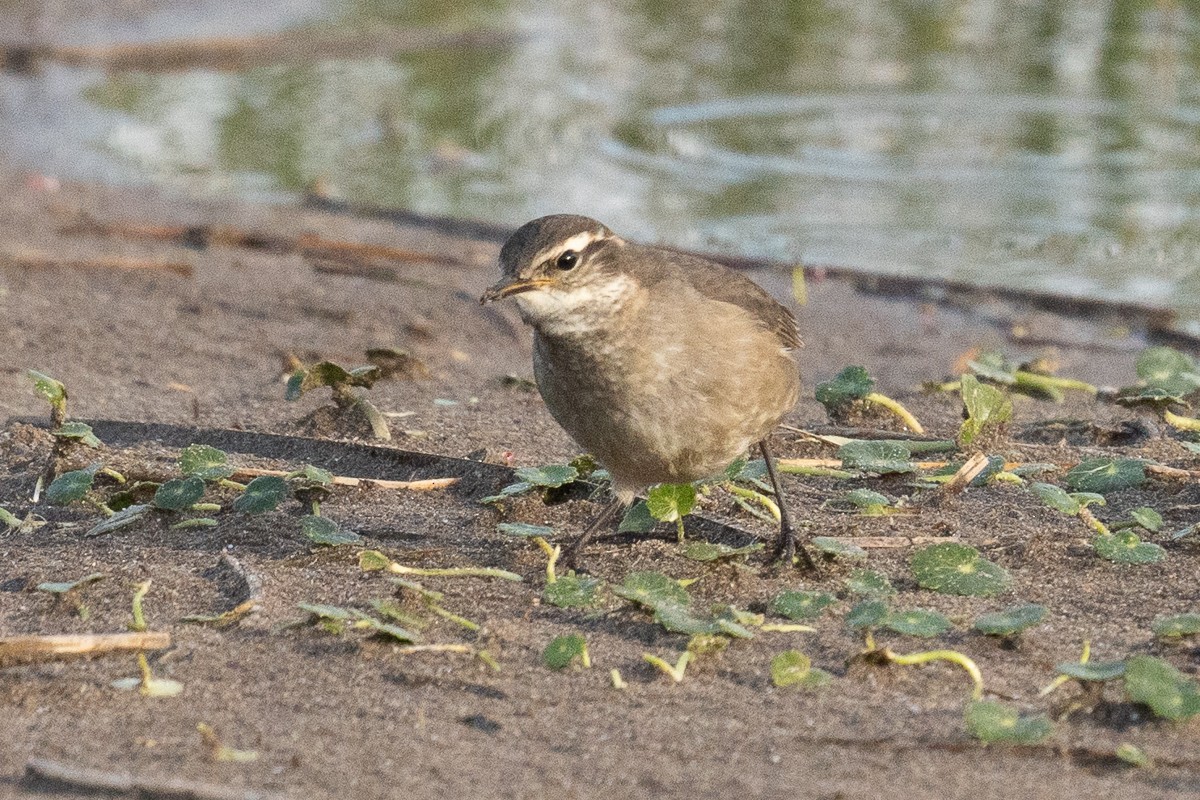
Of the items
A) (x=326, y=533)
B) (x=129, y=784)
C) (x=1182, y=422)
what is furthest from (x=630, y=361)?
(x=1182, y=422)

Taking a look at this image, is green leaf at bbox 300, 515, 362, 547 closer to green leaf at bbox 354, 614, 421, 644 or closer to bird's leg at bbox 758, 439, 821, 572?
green leaf at bbox 354, 614, 421, 644

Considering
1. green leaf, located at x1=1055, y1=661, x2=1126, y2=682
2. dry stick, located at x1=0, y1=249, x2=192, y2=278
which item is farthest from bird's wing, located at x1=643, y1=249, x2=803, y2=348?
dry stick, located at x1=0, y1=249, x2=192, y2=278

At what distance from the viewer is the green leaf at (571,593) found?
14.9ft

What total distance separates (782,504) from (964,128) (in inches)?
350

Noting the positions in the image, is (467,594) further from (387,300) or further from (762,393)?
(387,300)

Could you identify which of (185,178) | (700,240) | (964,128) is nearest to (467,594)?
(700,240)

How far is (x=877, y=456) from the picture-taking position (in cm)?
555

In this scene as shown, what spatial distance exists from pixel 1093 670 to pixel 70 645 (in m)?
2.42

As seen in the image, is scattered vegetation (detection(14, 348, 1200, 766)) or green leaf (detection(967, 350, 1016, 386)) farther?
green leaf (detection(967, 350, 1016, 386))

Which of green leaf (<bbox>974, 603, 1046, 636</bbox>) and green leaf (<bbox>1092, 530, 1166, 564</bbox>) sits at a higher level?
green leaf (<bbox>1092, 530, 1166, 564</bbox>)

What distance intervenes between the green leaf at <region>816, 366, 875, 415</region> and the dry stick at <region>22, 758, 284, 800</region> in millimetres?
3202

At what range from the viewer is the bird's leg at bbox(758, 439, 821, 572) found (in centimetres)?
489

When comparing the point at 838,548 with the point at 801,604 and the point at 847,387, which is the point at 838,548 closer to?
the point at 801,604

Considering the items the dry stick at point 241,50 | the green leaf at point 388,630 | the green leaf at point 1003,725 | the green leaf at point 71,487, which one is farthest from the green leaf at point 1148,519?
the dry stick at point 241,50
